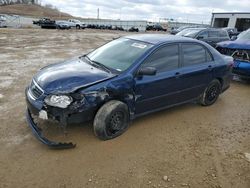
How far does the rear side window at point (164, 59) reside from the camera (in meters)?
4.41

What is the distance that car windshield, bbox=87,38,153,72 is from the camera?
14.1 ft

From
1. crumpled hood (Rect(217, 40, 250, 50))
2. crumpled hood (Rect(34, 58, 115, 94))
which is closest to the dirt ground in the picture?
crumpled hood (Rect(34, 58, 115, 94))

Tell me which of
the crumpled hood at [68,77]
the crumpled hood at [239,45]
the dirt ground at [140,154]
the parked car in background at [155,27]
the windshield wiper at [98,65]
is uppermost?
the crumpled hood at [239,45]

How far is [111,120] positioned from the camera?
13.0 ft

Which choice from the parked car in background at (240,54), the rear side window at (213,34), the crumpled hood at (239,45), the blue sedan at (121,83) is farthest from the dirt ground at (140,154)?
the rear side window at (213,34)

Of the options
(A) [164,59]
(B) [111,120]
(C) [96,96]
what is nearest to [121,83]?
(C) [96,96]

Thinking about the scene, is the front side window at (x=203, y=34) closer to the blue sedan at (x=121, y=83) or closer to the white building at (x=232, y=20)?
the blue sedan at (x=121, y=83)

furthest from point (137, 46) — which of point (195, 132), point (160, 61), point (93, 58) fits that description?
point (195, 132)

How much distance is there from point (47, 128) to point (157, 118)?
6.80 feet

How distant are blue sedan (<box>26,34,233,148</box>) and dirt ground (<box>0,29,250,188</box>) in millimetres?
288

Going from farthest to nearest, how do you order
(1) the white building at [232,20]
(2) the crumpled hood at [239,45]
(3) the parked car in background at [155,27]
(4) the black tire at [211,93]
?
(3) the parked car in background at [155,27], (1) the white building at [232,20], (2) the crumpled hood at [239,45], (4) the black tire at [211,93]

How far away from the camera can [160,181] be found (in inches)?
125

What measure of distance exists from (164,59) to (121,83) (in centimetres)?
111

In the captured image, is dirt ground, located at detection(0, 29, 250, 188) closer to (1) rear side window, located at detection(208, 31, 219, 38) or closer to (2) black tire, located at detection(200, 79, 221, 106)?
(2) black tire, located at detection(200, 79, 221, 106)
